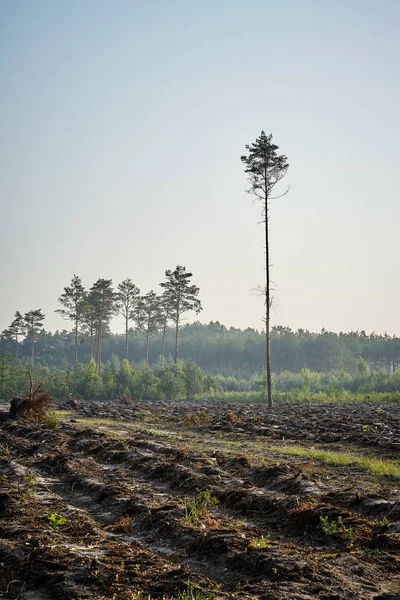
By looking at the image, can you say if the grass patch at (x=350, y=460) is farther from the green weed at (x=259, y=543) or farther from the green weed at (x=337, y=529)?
the green weed at (x=259, y=543)

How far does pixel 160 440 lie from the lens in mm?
18047

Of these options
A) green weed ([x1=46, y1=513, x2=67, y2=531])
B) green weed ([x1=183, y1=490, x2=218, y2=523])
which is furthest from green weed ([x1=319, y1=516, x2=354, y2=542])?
green weed ([x1=46, y1=513, x2=67, y2=531])

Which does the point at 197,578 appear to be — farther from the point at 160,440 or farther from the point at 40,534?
the point at 160,440

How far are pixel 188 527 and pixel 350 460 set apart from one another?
22.8 feet

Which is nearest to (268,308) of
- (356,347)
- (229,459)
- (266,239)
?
(266,239)

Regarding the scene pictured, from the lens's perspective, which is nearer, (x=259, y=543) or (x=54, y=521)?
(x=259, y=543)

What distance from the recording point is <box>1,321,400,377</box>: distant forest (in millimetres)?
105562

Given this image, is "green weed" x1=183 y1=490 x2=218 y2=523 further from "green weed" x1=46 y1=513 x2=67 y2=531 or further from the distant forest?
the distant forest

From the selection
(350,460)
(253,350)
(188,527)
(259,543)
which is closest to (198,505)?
(188,527)

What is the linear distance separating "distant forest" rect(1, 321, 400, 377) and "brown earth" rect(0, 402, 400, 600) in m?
78.7

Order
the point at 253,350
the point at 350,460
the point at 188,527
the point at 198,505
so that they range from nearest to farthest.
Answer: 1. the point at 188,527
2. the point at 198,505
3. the point at 350,460
4. the point at 253,350

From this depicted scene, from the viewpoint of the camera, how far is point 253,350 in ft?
382

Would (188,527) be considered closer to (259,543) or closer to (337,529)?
(259,543)

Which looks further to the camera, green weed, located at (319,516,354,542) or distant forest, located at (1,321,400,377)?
distant forest, located at (1,321,400,377)
